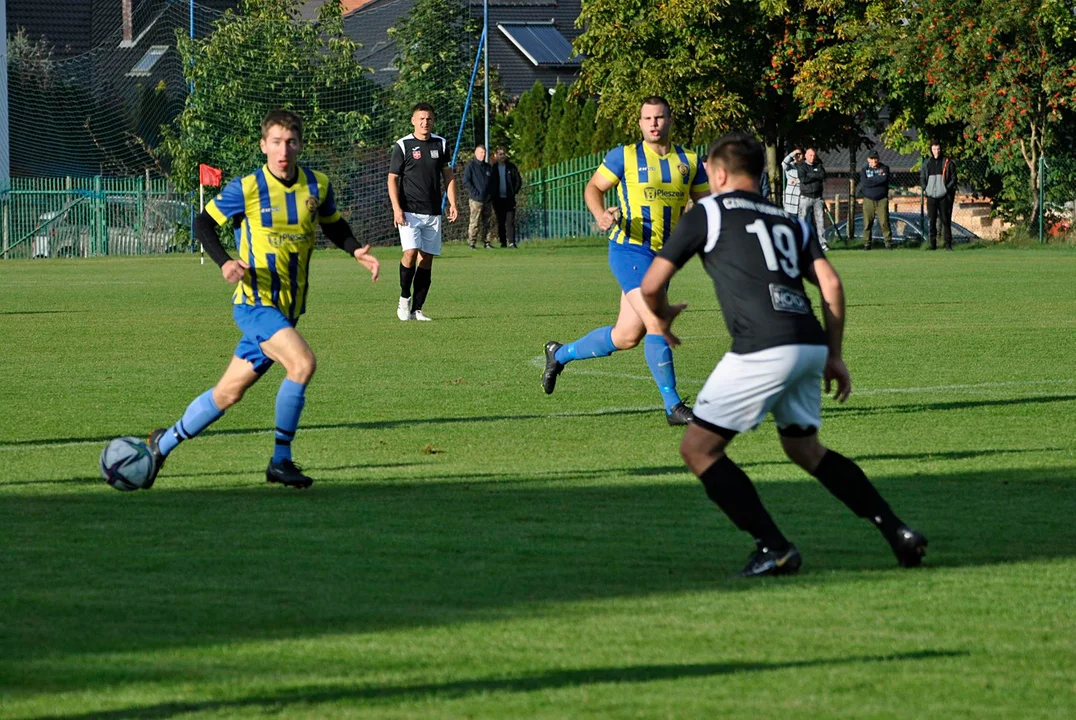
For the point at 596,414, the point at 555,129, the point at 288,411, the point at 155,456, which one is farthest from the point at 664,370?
the point at 555,129

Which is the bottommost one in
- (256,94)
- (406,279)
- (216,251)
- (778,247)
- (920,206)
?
(406,279)

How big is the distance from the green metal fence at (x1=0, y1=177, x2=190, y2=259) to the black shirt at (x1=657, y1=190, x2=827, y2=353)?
3678cm

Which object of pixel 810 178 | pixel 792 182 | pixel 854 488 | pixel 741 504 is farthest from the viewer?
pixel 792 182

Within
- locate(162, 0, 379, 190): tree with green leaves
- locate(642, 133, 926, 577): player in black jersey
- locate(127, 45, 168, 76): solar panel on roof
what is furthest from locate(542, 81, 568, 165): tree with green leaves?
locate(642, 133, 926, 577): player in black jersey

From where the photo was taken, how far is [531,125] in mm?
53000

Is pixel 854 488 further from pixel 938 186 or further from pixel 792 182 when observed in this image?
pixel 938 186

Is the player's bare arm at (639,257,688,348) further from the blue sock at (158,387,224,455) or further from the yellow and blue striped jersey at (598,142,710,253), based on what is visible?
the yellow and blue striped jersey at (598,142,710,253)

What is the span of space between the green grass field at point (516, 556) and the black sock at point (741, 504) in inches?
6.7

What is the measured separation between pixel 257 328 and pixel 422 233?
409 inches

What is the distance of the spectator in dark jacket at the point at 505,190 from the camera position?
120 feet

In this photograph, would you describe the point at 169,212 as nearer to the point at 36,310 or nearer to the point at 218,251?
the point at 36,310

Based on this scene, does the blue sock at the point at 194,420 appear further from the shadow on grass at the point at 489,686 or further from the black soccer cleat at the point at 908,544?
the shadow on grass at the point at 489,686

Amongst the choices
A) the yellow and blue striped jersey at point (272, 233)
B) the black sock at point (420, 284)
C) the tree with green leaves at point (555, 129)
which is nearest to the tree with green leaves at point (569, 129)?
the tree with green leaves at point (555, 129)

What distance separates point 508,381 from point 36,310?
9.98 metres
